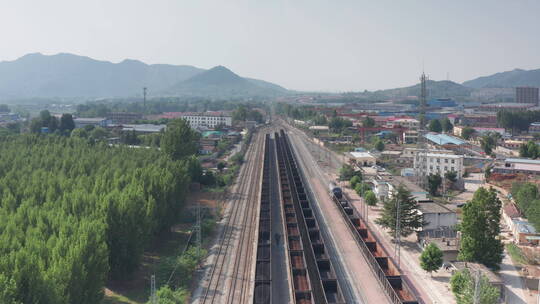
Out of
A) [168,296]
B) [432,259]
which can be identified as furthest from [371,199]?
[168,296]

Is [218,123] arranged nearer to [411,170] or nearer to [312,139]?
[312,139]

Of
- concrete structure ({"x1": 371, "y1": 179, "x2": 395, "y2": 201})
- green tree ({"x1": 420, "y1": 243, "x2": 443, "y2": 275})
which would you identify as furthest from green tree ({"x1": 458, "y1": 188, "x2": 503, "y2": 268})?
concrete structure ({"x1": 371, "y1": 179, "x2": 395, "y2": 201})

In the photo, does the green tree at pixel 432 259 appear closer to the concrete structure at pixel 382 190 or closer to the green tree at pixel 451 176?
the concrete structure at pixel 382 190

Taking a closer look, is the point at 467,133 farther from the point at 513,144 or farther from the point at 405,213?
the point at 405,213

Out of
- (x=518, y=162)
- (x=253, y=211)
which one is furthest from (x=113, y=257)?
(x=518, y=162)

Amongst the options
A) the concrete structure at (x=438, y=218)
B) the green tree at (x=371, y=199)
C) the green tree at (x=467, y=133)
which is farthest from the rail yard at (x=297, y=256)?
the green tree at (x=467, y=133)
